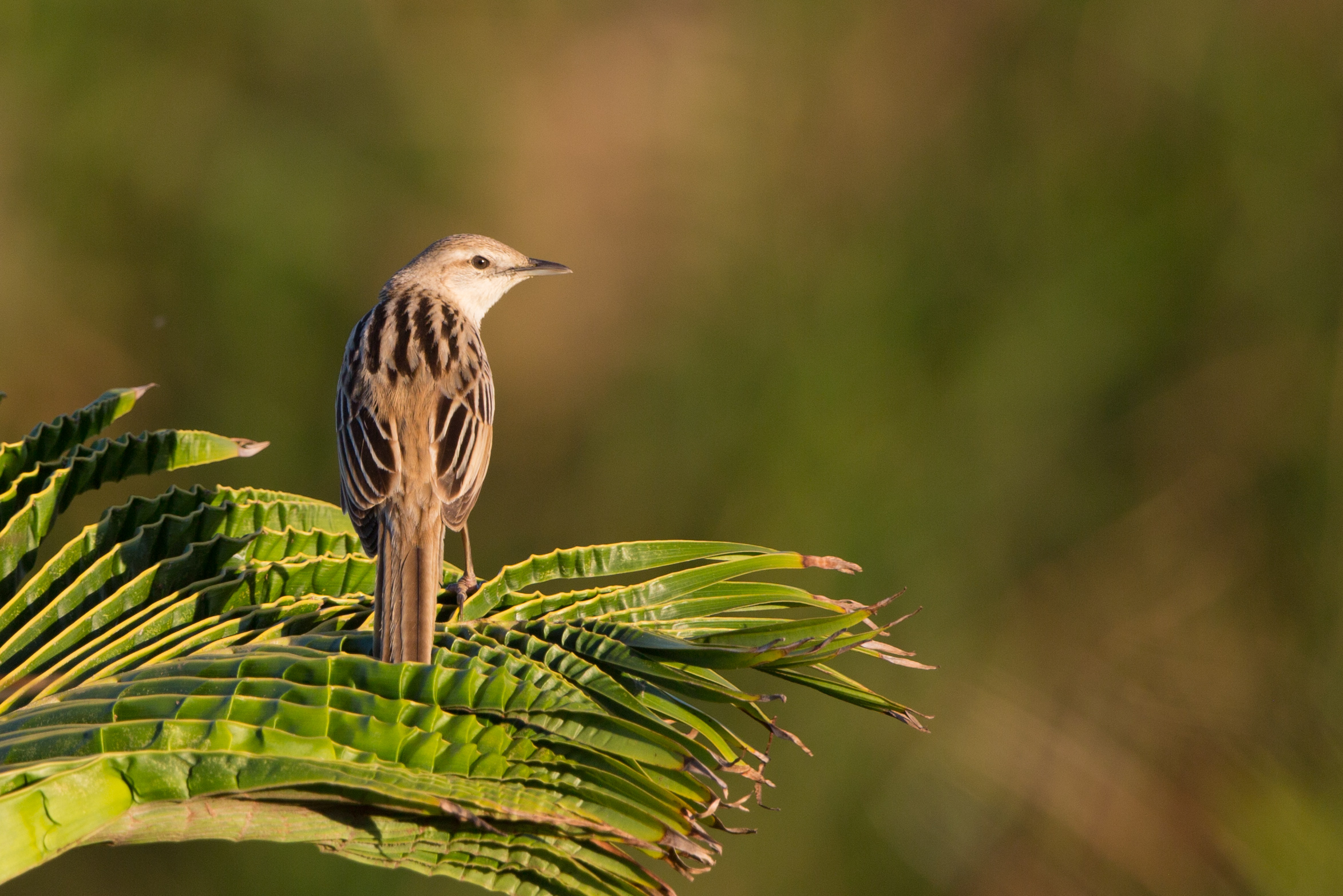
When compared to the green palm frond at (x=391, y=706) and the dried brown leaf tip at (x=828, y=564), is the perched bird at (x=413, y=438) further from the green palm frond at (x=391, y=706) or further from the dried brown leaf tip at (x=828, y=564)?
the dried brown leaf tip at (x=828, y=564)

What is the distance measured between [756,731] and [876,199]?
296 centimetres

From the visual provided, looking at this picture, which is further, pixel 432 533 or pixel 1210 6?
pixel 1210 6

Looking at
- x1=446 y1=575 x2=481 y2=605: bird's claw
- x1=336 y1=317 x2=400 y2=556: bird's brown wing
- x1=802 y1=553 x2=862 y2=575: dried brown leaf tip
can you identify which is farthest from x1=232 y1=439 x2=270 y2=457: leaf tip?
x1=802 y1=553 x2=862 y2=575: dried brown leaf tip

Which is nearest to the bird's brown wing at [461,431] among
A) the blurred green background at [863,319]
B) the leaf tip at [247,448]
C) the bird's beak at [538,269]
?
the leaf tip at [247,448]

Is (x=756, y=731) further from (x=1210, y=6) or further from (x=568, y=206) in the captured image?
(x=1210, y=6)

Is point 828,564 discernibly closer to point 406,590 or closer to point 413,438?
point 406,590

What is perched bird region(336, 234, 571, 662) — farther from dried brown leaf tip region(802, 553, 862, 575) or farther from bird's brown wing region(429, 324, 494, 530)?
dried brown leaf tip region(802, 553, 862, 575)

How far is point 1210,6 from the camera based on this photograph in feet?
18.4

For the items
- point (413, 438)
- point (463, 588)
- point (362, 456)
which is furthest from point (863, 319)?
point (463, 588)

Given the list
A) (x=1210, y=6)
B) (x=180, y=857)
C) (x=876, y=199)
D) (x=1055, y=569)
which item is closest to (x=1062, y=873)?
(x=1055, y=569)

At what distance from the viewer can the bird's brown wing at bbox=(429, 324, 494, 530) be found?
2752 millimetres

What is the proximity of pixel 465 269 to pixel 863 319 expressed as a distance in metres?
2.16

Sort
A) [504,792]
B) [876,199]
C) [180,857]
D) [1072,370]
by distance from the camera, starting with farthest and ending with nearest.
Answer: [876,199] → [1072,370] → [180,857] → [504,792]

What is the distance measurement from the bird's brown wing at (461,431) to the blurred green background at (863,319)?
2202mm
